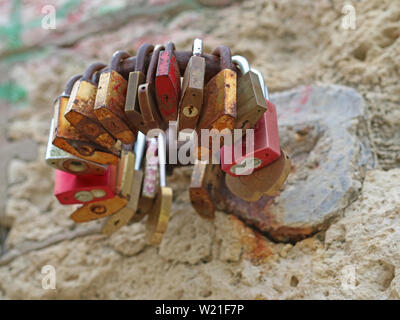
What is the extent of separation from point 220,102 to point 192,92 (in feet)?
0.16

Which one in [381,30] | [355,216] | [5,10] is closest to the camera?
[355,216]

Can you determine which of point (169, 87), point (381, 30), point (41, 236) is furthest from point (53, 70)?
point (381, 30)

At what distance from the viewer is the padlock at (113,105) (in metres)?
0.66

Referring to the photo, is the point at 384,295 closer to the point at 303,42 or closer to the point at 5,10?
the point at 303,42

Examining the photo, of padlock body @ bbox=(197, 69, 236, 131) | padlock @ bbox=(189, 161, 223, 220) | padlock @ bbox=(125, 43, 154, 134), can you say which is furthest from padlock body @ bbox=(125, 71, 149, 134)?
padlock @ bbox=(189, 161, 223, 220)

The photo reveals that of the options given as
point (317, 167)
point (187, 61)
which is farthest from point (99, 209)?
point (317, 167)

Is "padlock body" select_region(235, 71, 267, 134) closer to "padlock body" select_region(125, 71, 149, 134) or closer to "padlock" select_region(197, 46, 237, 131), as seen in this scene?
"padlock" select_region(197, 46, 237, 131)

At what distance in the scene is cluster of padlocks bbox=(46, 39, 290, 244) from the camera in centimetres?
66

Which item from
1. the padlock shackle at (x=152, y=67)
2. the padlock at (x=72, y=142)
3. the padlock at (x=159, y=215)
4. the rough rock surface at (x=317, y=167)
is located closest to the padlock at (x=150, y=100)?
the padlock shackle at (x=152, y=67)

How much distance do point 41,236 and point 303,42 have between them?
930 mm

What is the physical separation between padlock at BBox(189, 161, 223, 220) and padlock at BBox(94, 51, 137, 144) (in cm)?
21

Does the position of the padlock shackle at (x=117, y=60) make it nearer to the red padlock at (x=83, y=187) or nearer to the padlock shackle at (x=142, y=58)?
the padlock shackle at (x=142, y=58)

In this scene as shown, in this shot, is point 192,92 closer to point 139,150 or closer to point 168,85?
point 168,85

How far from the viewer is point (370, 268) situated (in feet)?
2.32
